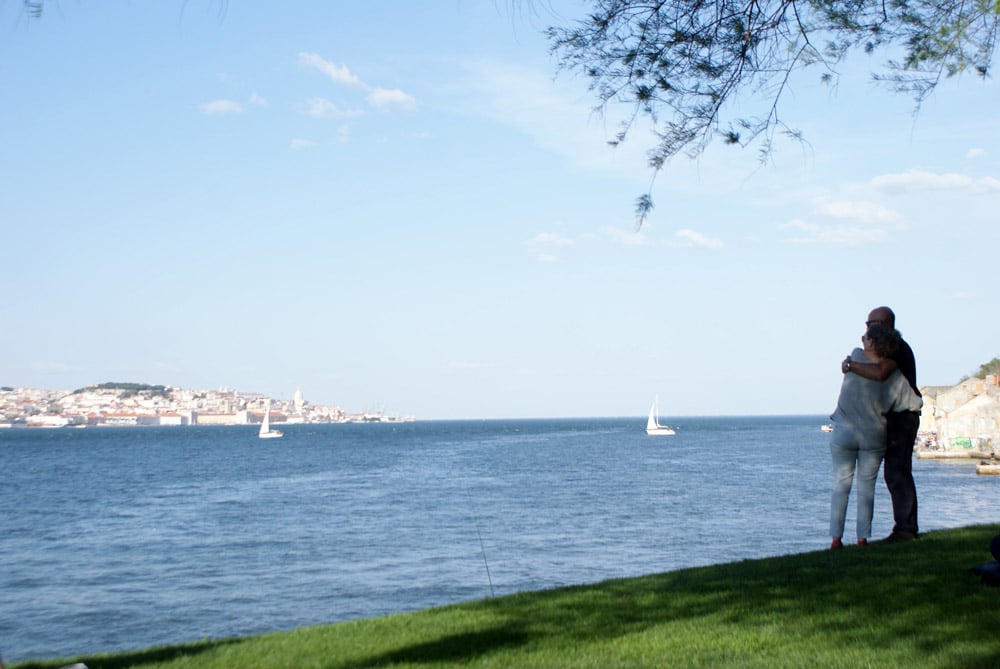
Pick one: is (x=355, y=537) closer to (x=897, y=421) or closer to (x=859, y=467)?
(x=859, y=467)

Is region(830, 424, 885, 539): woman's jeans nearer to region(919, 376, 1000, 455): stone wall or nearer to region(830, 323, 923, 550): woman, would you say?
region(830, 323, 923, 550): woman

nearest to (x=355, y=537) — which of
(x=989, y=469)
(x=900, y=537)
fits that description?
(x=900, y=537)

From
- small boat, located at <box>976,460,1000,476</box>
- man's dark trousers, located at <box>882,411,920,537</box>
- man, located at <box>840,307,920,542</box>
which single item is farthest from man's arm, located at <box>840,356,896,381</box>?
small boat, located at <box>976,460,1000,476</box>

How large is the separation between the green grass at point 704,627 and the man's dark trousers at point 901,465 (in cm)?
65

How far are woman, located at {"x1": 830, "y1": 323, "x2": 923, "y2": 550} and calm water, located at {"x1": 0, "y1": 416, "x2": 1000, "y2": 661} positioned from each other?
370 inches

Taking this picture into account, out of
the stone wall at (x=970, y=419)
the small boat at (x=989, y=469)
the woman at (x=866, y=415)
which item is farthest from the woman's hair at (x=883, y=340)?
the stone wall at (x=970, y=419)

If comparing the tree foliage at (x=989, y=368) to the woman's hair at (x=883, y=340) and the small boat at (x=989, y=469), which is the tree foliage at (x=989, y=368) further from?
the woman's hair at (x=883, y=340)

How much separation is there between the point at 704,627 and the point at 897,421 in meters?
3.84

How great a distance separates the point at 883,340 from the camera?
364 inches

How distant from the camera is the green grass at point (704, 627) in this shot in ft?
18.7

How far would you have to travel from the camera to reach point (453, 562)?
2456cm

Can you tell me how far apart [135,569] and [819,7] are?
22935 mm

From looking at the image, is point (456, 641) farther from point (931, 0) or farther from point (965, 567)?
point (931, 0)

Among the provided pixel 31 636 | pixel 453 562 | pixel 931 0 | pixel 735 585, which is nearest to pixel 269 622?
pixel 31 636
